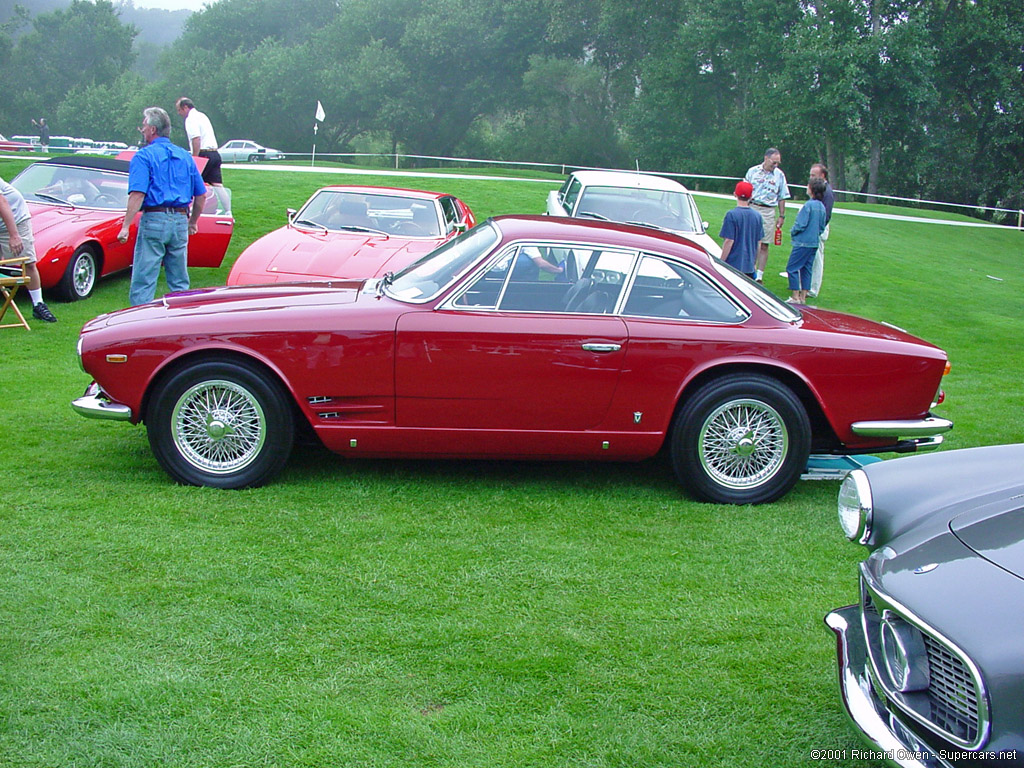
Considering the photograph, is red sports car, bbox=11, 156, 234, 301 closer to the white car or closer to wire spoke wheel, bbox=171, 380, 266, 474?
the white car

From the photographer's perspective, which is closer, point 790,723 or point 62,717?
point 62,717

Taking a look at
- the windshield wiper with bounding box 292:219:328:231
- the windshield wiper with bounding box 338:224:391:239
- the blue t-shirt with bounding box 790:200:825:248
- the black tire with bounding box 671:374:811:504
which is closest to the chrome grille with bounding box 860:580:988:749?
the black tire with bounding box 671:374:811:504

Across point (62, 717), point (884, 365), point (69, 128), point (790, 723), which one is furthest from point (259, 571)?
point (69, 128)

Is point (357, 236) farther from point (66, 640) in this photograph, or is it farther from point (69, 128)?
point (69, 128)

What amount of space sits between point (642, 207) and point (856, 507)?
28.1ft

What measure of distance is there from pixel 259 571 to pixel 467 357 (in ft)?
5.19

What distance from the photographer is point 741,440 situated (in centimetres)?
515

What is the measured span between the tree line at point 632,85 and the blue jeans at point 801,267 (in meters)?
29.5

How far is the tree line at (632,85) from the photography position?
38438 mm

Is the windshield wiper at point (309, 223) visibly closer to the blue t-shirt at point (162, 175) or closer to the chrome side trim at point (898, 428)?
the blue t-shirt at point (162, 175)

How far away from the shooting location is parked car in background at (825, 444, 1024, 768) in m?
2.23

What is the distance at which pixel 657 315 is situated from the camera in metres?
5.18

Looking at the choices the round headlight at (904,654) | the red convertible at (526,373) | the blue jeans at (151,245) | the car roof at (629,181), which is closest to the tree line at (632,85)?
the car roof at (629,181)

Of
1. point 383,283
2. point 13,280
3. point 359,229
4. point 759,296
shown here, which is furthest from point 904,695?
point 13,280
